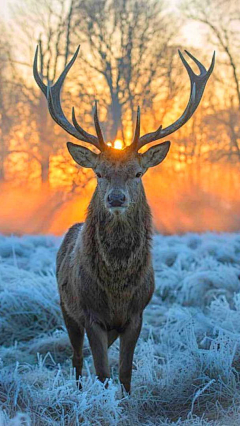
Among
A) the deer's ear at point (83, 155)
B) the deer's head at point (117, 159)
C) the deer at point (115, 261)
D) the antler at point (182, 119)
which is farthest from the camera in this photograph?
the deer's ear at point (83, 155)

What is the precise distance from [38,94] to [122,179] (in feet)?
36.6

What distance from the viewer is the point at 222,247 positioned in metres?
9.95

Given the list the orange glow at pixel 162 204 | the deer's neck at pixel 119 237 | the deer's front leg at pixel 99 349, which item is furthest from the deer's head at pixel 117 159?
the orange glow at pixel 162 204

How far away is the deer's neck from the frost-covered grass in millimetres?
809

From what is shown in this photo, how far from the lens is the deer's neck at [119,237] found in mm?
3988

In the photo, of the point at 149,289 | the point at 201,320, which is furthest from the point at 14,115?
the point at 149,289

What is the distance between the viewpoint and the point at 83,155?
4336mm

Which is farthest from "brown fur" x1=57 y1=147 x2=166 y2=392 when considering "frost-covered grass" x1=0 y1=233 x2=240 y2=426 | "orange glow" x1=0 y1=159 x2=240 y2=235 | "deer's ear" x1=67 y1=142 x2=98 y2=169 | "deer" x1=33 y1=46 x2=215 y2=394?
"orange glow" x1=0 y1=159 x2=240 y2=235

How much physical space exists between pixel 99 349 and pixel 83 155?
4.85 feet

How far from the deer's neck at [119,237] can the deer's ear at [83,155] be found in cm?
33

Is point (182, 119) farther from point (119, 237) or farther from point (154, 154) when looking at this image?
point (119, 237)

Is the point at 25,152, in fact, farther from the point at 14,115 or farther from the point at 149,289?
the point at 149,289

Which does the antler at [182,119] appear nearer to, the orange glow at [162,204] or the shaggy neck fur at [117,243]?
the shaggy neck fur at [117,243]

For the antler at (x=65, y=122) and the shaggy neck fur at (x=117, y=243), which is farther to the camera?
the antler at (x=65, y=122)
